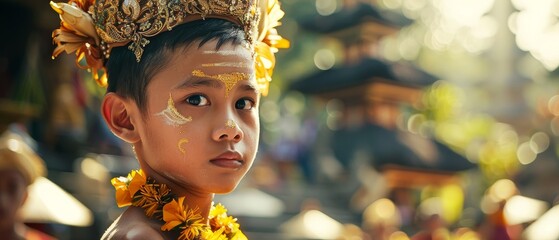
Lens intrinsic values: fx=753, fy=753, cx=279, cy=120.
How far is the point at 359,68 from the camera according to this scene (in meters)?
16.6

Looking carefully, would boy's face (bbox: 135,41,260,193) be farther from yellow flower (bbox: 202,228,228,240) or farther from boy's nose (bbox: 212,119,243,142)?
yellow flower (bbox: 202,228,228,240)

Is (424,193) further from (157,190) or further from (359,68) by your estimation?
(157,190)

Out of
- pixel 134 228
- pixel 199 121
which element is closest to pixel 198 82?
pixel 199 121

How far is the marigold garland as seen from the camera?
2.15 meters

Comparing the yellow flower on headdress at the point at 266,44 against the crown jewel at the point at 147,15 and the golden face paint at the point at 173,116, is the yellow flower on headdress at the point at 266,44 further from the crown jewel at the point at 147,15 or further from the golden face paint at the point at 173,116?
the golden face paint at the point at 173,116

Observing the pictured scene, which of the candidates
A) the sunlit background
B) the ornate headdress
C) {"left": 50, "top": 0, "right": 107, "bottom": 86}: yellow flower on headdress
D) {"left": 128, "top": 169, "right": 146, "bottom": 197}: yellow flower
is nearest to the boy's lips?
{"left": 128, "top": 169, "right": 146, "bottom": 197}: yellow flower

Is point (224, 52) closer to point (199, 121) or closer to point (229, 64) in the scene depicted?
point (229, 64)

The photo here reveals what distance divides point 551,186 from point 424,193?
12.4ft

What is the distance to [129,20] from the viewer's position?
2266 mm

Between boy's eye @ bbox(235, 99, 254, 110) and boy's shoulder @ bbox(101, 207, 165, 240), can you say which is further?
boy's eye @ bbox(235, 99, 254, 110)

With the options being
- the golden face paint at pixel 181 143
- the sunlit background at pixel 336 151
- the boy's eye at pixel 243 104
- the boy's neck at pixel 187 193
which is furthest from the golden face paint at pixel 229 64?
the sunlit background at pixel 336 151

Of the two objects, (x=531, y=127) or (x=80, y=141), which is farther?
(x=531, y=127)

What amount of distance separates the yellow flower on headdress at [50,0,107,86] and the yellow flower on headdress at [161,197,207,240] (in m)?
0.56

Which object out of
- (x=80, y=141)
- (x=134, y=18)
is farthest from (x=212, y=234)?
(x=80, y=141)
